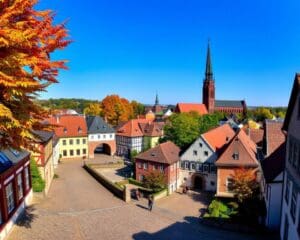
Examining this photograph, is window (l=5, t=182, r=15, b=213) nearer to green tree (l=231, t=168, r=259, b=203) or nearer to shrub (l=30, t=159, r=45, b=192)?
shrub (l=30, t=159, r=45, b=192)

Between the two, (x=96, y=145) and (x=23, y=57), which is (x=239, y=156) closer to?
(x=23, y=57)

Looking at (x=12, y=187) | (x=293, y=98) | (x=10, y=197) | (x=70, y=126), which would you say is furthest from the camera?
(x=70, y=126)

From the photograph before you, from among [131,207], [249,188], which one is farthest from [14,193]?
[249,188]

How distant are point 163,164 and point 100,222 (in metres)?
14.6

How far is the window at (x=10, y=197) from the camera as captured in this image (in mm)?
16239

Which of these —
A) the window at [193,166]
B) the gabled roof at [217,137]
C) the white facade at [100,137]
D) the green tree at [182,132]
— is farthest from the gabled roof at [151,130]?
the window at [193,166]

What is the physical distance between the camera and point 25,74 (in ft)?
22.5

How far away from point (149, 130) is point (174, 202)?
2677cm

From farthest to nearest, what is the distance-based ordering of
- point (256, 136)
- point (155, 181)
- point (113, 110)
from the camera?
point (113, 110), point (256, 136), point (155, 181)

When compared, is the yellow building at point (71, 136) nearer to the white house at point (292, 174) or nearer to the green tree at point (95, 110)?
the green tree at point (95, 110)

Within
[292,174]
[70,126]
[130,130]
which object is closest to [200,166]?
[292,174]

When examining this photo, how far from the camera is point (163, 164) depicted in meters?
32.2

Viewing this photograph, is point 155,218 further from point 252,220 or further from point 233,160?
point 233,160

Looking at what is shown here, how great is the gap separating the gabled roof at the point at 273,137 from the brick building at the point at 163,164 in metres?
11.5
